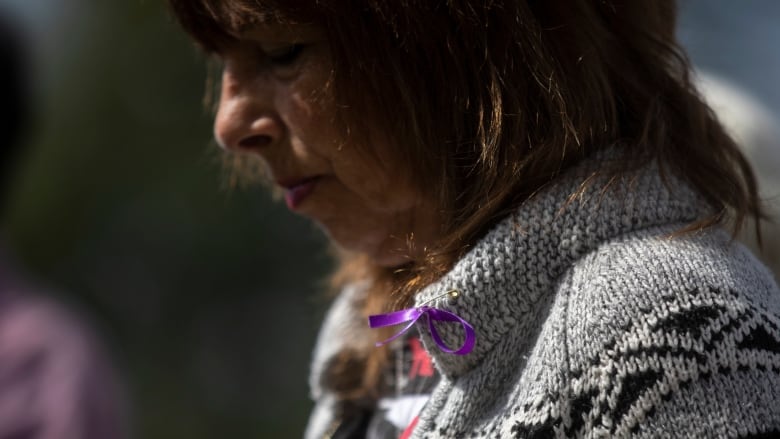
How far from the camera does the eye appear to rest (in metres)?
1.10

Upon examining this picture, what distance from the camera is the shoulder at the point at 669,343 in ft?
2.76

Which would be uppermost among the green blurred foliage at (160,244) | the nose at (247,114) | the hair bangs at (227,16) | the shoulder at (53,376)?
the green blurred foliage at (160,244)

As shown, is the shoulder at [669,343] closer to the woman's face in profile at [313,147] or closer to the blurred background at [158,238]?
the woman's face in profile at [313,147]

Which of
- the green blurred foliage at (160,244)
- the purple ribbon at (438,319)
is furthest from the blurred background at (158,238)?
the purple ribbon at (438,319)

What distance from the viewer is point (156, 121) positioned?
15.4ft

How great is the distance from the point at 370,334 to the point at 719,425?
2.36 ft

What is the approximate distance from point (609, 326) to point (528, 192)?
19cm

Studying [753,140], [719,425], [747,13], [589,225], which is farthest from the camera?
[747,13]

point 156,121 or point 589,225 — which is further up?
point 156,121

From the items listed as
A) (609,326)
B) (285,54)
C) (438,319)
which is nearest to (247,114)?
(285,54)

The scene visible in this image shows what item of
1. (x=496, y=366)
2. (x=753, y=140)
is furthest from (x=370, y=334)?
(x=753, y=140)

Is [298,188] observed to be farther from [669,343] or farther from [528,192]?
[669,343]

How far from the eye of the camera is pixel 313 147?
1.11 metres

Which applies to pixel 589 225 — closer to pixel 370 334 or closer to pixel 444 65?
pixel 444 65
